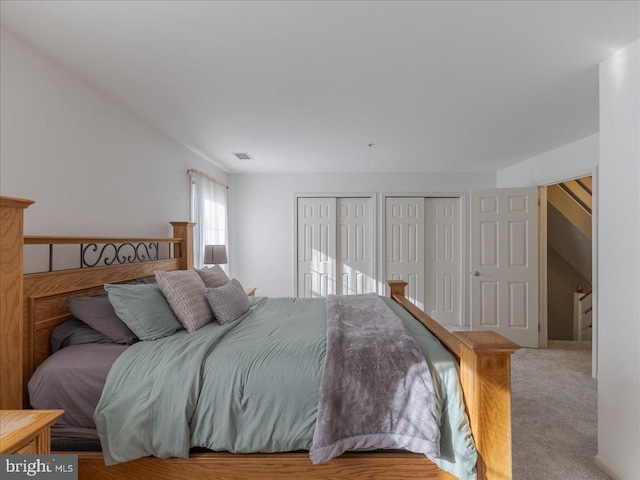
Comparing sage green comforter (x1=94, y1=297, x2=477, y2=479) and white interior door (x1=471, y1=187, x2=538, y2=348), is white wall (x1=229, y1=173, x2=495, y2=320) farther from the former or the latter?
sage green comforter (x1=94, y1=297, x2=477, y2=479)

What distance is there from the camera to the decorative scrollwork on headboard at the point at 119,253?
2205mm

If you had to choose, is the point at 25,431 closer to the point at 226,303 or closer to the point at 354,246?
the point at 226,303

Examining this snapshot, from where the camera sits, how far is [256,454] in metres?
1.46

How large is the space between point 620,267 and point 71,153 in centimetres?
348

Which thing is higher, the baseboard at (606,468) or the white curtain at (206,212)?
the white curtain at (206,212)

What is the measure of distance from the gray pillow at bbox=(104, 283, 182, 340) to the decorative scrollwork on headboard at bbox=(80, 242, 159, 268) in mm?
554

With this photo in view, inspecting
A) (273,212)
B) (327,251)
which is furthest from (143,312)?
(327,251)

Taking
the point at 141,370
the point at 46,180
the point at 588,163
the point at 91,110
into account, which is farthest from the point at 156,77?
the point at 588,163

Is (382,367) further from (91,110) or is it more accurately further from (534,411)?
(91,110)

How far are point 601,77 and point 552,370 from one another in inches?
110

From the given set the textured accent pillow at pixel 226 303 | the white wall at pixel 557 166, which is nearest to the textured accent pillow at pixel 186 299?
the textured accent pillow at pixel 226 303

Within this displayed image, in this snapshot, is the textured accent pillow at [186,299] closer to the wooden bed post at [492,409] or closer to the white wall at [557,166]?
the wooden bed post at [492,409]

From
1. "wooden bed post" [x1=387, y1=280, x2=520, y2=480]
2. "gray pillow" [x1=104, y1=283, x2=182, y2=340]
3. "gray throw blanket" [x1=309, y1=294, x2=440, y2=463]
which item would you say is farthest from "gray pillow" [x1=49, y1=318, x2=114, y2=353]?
"wooden bed post" [x1=387, y1=280, x2=520, y2=480]

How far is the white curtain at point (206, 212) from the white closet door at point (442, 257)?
129 inches
